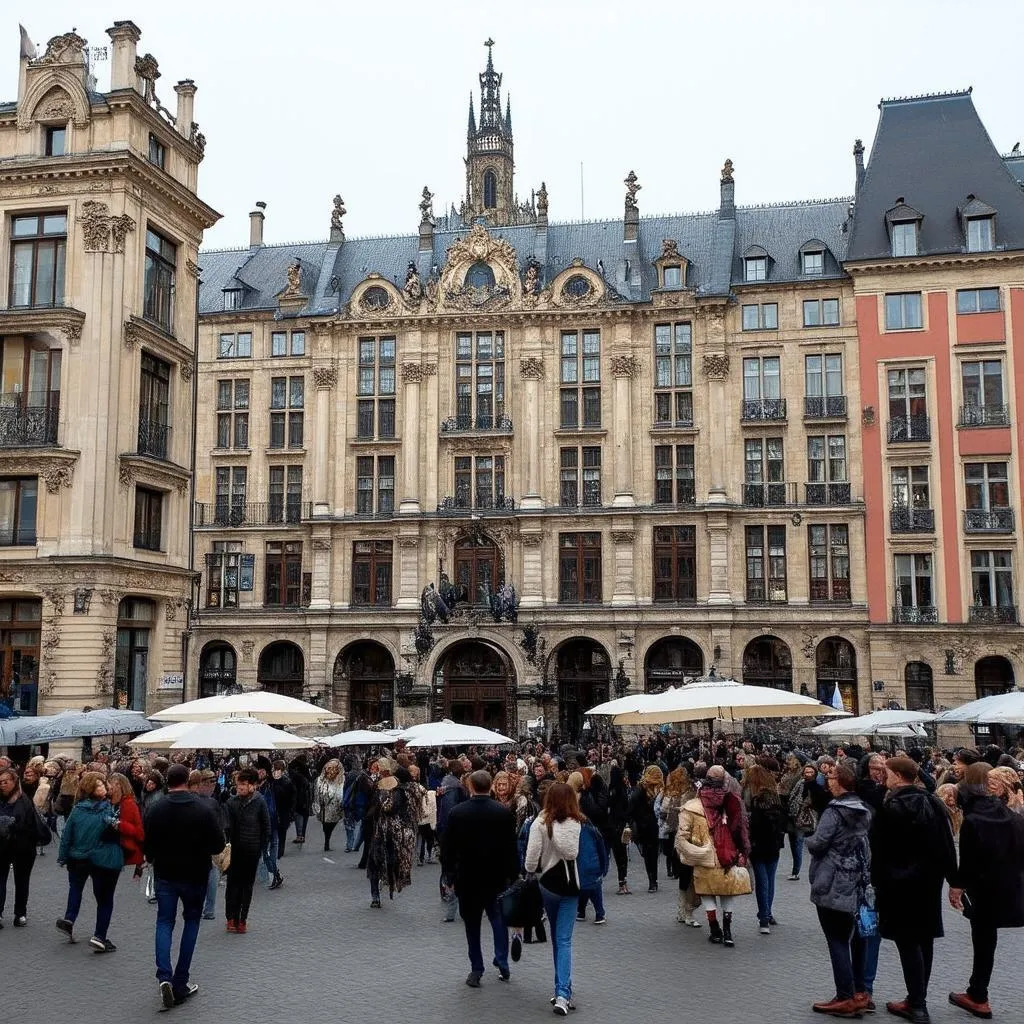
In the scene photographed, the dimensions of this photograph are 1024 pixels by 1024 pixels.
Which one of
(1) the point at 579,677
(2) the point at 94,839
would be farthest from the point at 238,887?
(1) the point at 579,677

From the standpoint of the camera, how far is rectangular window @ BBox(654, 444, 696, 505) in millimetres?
49594

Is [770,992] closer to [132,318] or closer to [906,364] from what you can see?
[132,318]

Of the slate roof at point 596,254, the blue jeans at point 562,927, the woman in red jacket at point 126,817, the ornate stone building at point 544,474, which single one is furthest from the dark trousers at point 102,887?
the slate roof at point 596,254

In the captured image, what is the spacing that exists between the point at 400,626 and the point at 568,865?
39.6 m

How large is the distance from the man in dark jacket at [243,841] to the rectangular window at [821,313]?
3991 cm

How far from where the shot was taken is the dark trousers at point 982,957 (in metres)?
10.2

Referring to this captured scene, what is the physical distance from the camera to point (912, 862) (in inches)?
390

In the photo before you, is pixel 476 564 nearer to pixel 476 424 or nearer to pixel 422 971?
pixel 476 424

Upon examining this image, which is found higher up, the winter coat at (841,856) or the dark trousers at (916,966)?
the winter coat at (841,856)

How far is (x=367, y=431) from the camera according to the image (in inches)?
2061

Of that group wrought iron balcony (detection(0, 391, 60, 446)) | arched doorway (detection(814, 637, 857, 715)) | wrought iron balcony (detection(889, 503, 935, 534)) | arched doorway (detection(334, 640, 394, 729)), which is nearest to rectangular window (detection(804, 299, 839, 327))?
wrought iron balcony (detection(889, 503, 935, 534))

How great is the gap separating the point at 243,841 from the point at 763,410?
38.5 meters

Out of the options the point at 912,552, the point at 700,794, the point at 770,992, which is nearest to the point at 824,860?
the point at 770,992

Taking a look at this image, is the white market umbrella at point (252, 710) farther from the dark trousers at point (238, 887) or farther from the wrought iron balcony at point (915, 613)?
the wrought iron balcony at point (915, 613)
